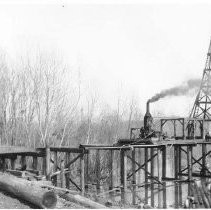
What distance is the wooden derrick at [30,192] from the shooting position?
10.1m

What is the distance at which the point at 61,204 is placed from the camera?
36.2ft

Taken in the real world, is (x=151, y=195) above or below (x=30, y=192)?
below

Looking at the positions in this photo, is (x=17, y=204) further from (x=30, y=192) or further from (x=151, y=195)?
(x=151, y=195)

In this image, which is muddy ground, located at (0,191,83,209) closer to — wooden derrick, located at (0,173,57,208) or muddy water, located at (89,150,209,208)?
wooden derrick, located at (0,173,57,208)

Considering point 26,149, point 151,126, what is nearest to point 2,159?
point 26,149

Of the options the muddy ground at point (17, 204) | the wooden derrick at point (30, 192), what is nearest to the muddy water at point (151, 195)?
the muddy ground at point (17, 204)

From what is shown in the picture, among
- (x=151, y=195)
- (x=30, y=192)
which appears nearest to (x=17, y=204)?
(x=30, y=192)

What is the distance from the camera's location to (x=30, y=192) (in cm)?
1043

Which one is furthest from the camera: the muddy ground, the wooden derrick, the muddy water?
the muddy water

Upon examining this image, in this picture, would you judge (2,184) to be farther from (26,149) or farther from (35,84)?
(35,84)

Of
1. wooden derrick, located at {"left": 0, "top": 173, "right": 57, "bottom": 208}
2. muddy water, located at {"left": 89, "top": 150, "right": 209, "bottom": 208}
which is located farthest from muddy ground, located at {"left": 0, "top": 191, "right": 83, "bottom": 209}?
muddy water, located at {"left": 89, "top": 150, "right": 209, "bottom": 208}

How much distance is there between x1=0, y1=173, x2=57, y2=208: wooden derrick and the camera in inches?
397

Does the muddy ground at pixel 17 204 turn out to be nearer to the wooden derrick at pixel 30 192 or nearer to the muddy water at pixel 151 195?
the wooden derrick at pixel 30 192

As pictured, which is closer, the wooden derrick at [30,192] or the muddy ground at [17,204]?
the wooden derrick at [30,192]
